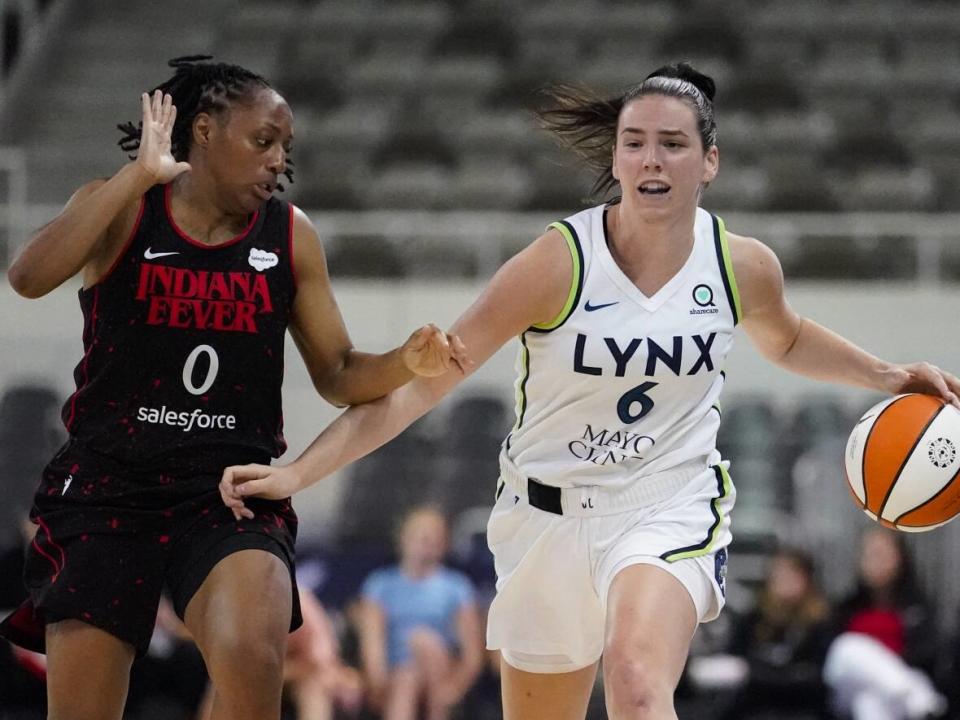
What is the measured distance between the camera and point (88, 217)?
374 centimetres

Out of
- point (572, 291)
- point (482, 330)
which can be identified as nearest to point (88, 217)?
point (482, 330)

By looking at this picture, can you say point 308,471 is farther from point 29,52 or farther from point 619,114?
point 29,52

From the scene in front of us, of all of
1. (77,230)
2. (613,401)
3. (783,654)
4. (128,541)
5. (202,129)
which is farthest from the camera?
(783,654)

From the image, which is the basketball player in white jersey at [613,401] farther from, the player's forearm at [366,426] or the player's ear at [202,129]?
the player's ear at [202,129]

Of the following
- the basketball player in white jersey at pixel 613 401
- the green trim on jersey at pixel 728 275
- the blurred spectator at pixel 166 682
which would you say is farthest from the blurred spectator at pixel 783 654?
the green trim on jersey at pixel 728 275

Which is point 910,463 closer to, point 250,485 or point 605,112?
point 605,112

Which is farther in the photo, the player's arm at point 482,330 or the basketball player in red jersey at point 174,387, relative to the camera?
the player's arm at point 482,330

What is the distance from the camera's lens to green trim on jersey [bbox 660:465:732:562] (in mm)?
4020

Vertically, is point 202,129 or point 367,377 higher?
point 202,129

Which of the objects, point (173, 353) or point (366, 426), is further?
point (366, 426)

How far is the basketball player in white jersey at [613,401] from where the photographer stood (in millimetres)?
4090

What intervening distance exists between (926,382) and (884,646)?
11.5ft

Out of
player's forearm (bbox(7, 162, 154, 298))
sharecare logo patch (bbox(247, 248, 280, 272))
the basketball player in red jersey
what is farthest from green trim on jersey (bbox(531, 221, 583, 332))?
player's forearm (bbox(7, 162, 154, 298))

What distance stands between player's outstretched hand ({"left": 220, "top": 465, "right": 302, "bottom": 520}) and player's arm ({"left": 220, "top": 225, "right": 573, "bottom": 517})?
0.15m
